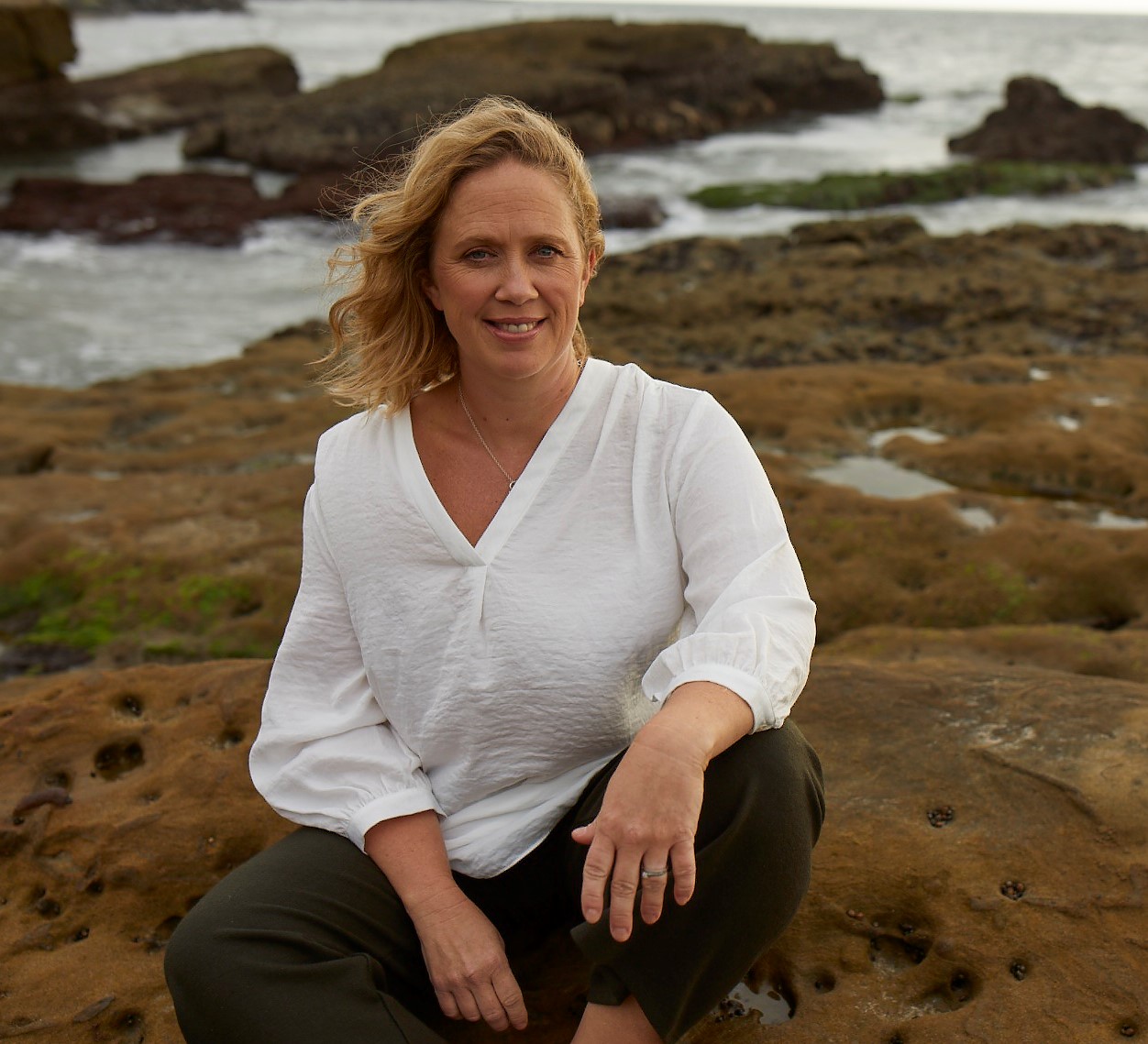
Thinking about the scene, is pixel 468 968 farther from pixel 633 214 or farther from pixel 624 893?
pixel 633 214

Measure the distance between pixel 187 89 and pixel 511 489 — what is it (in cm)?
3133

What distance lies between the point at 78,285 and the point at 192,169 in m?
9.42

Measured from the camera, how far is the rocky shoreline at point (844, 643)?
90.0 inches

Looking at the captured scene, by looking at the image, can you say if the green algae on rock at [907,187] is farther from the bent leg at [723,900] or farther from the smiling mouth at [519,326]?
the bent leg at [723,900]

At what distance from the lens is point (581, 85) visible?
26562 mm

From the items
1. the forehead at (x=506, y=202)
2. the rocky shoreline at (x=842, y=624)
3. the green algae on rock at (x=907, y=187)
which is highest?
the forehead at (x=506, y=202)

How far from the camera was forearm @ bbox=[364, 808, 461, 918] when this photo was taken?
2.04 m

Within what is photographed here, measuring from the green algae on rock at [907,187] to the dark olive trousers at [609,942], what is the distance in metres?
16.1

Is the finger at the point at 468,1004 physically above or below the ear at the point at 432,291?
below

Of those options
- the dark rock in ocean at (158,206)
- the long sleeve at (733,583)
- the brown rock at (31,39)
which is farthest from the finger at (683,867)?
the brown rock at (31,39)

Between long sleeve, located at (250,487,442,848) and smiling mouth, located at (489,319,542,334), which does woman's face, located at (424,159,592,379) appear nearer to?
smiling mouth, located at (489,319,542,334)

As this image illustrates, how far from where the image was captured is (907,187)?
17391 millimetres

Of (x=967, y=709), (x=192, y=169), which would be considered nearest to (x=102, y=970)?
(x=967, y=709)

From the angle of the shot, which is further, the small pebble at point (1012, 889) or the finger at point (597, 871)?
the small pebble at point (1012, 889)
